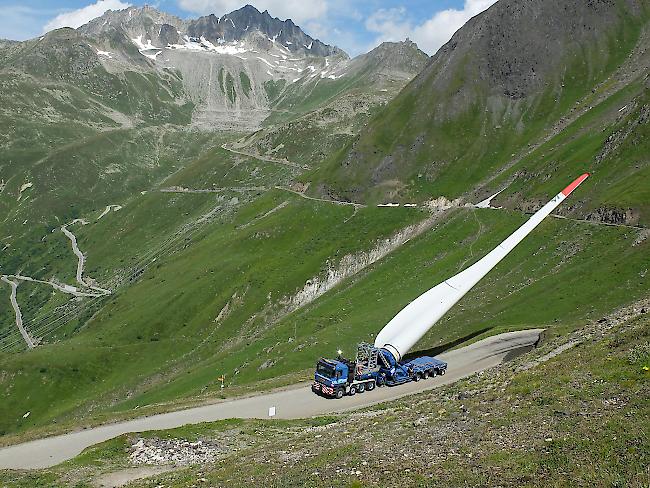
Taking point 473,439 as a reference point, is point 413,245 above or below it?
above

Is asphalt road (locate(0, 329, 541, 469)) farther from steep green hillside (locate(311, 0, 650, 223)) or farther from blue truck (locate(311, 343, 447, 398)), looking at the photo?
steep green hillside (locate(311, 0, 650, 223))

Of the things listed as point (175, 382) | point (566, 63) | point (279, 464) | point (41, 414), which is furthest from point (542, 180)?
point (41, 414)

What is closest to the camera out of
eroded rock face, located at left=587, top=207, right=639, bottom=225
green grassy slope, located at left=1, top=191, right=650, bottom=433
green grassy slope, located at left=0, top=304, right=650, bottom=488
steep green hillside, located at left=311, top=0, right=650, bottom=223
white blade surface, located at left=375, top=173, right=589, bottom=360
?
green grassy slope, located at left=0, top=304, right=650, bottom=488

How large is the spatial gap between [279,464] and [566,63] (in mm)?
165763

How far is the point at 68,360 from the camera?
112312 millimetres

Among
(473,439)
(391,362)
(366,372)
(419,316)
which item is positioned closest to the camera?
(473,439)

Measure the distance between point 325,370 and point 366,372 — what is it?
3645mm

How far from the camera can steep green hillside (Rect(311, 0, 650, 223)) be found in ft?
459

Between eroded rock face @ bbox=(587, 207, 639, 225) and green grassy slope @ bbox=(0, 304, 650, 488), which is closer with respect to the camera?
green grassy slope @ bbox=(0, 304, 650, 488)

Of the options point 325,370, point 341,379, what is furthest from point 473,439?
point 325,370

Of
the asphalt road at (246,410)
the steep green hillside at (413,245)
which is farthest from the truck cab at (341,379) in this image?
the steep green hillside at (413,245)

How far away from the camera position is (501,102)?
158 meters

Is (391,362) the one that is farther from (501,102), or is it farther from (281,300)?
(501,102)

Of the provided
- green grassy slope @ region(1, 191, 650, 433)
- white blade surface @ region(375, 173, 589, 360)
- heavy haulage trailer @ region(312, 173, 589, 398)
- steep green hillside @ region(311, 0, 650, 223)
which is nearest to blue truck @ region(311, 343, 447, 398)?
heavy haulage trailer @ region(312, 173, 589, 398)
